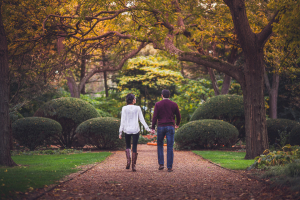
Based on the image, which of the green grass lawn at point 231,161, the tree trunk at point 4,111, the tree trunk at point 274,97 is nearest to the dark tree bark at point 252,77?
the green grass lawn at point 231,161

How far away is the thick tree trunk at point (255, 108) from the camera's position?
28.9 feet

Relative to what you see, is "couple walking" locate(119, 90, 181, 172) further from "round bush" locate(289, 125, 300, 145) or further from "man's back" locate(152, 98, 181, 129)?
"round bush" locate(289, 125, 300, 145)

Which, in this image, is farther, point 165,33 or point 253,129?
Answer: point 165,33

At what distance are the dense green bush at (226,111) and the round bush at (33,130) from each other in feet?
23.4

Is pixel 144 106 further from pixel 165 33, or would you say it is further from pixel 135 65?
pixel 165 33

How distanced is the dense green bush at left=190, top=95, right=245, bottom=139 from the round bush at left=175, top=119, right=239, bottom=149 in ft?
4.30

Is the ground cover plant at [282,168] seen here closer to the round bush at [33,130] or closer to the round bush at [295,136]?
the round bush at [295,136]

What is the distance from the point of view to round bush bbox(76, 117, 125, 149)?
41.4 feet

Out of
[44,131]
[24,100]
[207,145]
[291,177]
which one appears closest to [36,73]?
[24,100]

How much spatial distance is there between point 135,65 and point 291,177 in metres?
19.5

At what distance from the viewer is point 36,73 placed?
12.8 m

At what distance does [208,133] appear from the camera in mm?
12562

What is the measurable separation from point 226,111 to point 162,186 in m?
9.46

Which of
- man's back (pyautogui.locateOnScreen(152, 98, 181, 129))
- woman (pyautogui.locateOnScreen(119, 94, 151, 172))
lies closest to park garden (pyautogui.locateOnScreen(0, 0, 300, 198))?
woman (pyautogui.locateOnScreen(119, 94, 151, 172))
